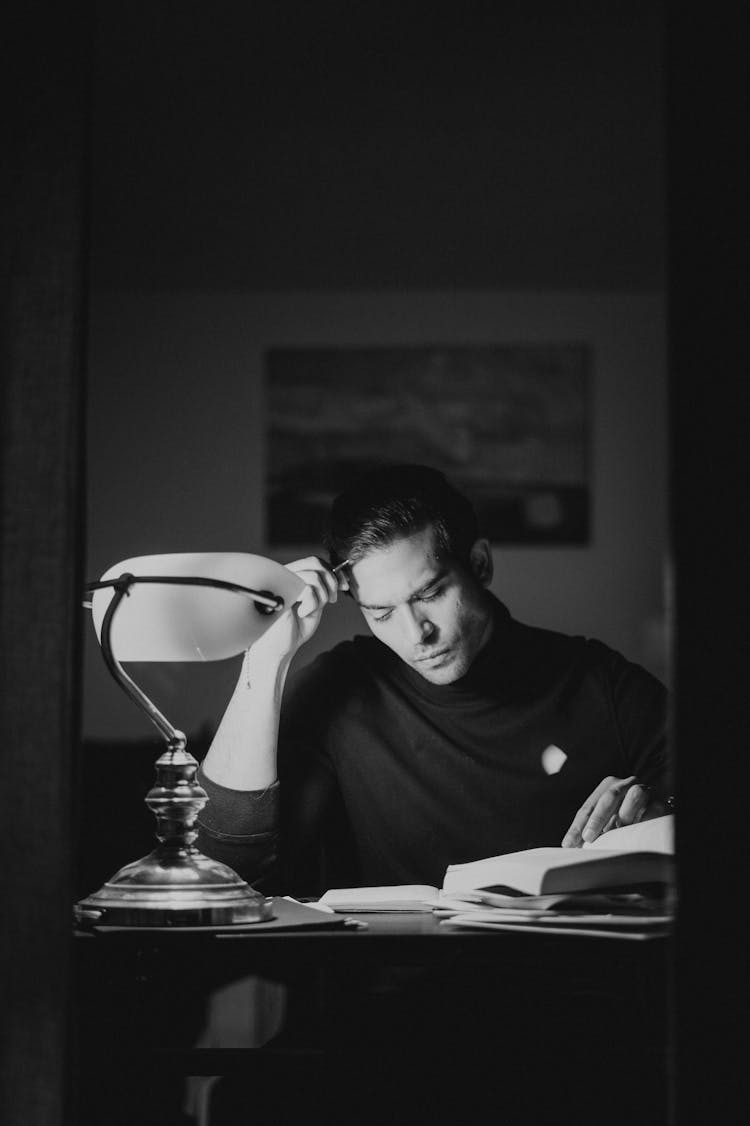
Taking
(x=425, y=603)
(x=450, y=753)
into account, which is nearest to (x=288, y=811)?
(x=450, y=753)

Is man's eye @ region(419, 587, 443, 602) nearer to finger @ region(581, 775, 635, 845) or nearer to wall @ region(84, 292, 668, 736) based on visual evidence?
finger @ region(581, 775, 635, 845)

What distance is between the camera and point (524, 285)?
4242mm

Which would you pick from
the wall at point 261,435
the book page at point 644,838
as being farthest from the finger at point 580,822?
the wall at point 261,435

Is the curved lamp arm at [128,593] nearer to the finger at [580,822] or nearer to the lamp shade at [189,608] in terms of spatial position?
the lamp shade at [189,608]

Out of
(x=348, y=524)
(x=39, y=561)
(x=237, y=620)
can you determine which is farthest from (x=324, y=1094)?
(x=348, y=524)

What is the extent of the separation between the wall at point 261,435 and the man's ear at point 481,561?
6.51ft

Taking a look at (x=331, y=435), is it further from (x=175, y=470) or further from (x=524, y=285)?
(x=524, y=285)

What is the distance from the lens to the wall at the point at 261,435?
163 inches

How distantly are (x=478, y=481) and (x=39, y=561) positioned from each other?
3.41 metres

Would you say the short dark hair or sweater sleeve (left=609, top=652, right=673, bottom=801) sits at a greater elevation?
the short dark hair

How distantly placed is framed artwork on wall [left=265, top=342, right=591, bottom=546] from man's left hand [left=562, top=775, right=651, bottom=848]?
2.55m

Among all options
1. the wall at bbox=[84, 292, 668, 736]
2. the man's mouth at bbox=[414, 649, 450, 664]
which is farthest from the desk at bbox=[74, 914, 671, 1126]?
the wall at bbox=[84, 292, 668, 736]

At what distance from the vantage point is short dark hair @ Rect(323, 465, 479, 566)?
2029 mm

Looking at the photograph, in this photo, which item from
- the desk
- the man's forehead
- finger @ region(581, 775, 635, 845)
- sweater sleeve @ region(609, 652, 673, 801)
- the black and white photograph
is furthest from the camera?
sweater sleeve @ region(609, 652, 673, 801)
